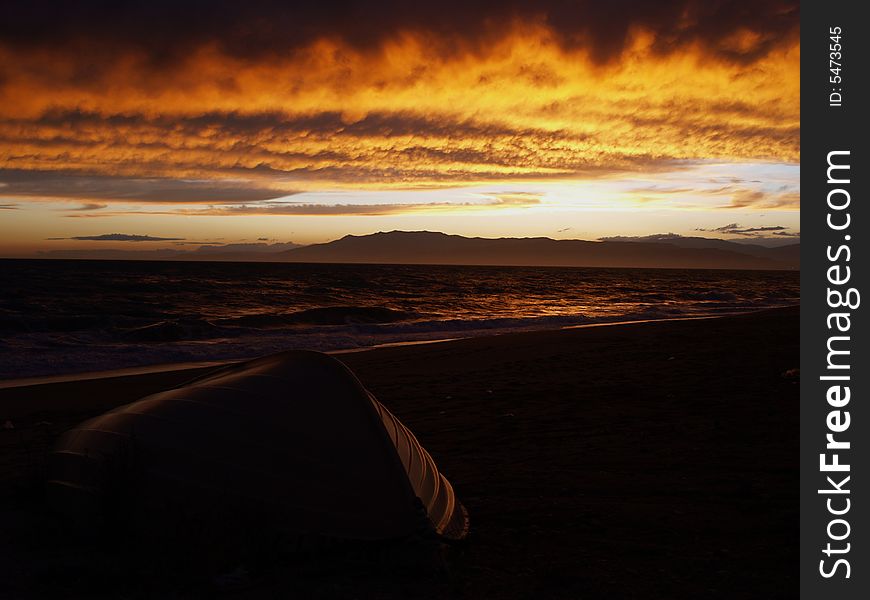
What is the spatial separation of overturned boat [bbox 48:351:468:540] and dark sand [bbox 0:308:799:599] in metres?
0.31

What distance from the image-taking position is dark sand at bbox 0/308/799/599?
4133 millimetres

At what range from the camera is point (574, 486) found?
6.00 m

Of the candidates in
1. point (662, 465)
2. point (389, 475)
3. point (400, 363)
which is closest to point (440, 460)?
point (662, 465)

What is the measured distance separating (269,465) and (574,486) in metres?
2.85

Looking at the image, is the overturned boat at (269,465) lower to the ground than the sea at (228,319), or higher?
higher

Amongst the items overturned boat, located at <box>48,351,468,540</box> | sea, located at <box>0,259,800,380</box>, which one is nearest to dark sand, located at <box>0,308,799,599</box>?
overturned boat, located at <box>48,351,468,540</box>

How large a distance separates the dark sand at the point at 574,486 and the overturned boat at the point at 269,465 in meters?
0.31

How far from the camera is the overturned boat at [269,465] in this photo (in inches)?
171

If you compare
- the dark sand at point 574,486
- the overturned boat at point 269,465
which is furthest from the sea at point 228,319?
the overturned boat at point 269,465

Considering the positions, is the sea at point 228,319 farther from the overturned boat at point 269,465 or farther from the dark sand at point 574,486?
the overturned boat at point 269,465

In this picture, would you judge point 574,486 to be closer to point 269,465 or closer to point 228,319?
point 269,465

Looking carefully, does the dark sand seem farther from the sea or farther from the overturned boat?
the sea

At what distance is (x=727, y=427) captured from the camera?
7789 mm

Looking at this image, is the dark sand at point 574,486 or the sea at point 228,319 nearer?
the dark sand at point 574,486
